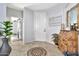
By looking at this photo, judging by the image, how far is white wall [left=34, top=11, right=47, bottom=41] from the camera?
2893 mm

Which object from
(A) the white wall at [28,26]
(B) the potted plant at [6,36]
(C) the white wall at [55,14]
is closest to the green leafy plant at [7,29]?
(B) the potted plant at [6,36]

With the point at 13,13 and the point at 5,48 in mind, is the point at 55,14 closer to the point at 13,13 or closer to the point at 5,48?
the point at 13,13

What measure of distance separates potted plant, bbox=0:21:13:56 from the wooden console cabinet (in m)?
0.88

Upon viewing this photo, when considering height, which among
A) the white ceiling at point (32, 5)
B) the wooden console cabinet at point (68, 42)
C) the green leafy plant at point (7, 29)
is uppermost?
the white ceiling at point (32, 5)

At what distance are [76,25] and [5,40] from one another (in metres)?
1.25

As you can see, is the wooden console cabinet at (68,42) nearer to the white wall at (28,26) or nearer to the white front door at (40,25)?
the white front door at (40,25)

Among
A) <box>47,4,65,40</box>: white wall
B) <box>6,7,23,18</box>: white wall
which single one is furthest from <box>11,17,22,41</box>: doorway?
<box>47,4,65,40</box>: white wall

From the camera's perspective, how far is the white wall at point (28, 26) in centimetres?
286

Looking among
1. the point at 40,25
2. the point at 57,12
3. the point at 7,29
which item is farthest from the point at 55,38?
the point at 7,29

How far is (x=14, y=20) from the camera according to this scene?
9.33 feet

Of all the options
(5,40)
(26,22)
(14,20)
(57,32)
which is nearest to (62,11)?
(57,32)

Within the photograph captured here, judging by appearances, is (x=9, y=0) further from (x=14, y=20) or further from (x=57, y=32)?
(x=57, y=32)

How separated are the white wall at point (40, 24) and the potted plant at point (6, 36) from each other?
46 cm

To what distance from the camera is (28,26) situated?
2.86 m
